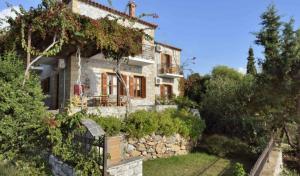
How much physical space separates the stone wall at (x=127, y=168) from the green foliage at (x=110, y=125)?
2955mm

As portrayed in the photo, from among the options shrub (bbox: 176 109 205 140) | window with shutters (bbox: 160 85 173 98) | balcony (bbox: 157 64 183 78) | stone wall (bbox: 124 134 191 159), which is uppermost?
balcony (bbox: 157 64 183 78)

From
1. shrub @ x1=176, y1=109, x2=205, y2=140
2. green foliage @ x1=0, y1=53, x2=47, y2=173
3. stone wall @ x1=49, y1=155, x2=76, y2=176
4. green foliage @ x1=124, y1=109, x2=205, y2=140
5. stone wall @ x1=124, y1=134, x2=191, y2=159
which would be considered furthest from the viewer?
shrub @ x1=176, y1=109, x2=205, y2=140

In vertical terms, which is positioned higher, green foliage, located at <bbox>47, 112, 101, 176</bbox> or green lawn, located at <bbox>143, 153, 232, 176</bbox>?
green foliage, located at <bbox>47, 112, 101, 176</bbox>

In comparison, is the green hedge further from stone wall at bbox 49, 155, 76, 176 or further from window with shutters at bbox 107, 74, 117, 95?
window with shutters at bbox 107, 74, 117, 95

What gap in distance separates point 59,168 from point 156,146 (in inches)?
214

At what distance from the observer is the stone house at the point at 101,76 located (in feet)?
47.9

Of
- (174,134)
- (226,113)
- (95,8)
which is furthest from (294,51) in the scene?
(95,8)

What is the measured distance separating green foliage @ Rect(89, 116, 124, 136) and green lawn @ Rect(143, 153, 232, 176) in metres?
1.78

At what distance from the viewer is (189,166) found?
36.2 ft

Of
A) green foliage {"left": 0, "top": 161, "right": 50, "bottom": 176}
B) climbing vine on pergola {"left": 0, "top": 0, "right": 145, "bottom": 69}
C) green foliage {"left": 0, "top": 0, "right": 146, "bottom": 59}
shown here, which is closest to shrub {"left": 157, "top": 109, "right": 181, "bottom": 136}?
climbing vine on pergola {"left": 0, "top": 0, "right": 145, "bottom": 69}

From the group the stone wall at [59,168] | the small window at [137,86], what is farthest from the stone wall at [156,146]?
the small window at [137,86]

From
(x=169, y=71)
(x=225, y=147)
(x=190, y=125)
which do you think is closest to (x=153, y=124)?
(x=190, y=125)

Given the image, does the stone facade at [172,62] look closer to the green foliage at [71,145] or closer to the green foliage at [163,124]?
the green foliage at [163,124]

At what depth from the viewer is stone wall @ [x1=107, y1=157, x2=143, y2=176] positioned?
259 inches
